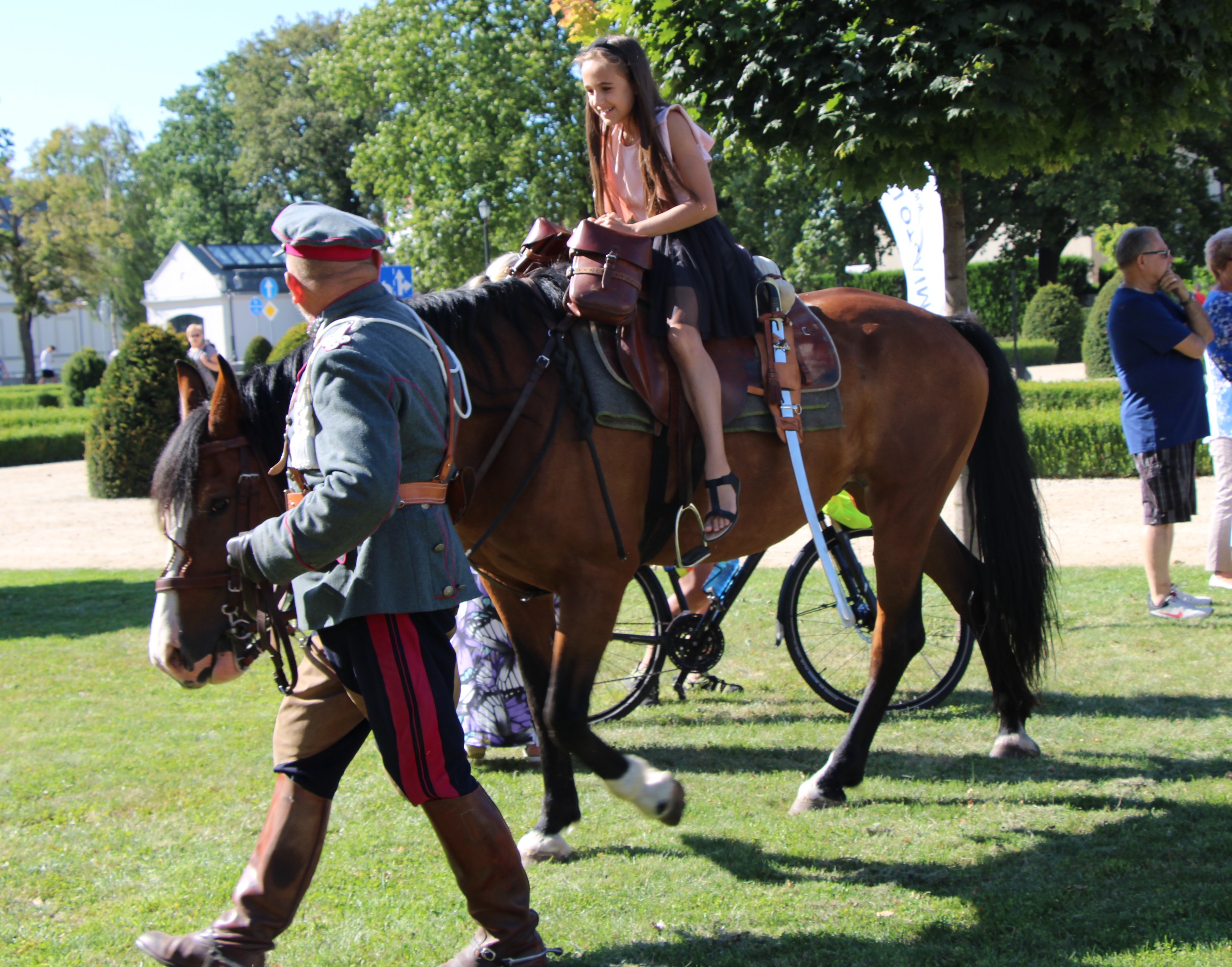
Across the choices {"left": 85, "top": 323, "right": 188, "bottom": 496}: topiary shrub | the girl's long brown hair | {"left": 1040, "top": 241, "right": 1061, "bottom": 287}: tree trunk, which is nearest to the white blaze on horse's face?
the girl's long brown hair

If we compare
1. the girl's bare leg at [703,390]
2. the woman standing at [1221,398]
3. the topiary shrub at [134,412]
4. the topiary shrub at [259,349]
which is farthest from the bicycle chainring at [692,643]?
the topiary shrub at [259,349]

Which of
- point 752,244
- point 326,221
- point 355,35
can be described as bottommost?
point 326,221

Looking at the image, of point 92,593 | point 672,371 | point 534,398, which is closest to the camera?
point 534,398

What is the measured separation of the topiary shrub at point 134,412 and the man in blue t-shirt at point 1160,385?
12.1 metres

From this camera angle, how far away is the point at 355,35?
31.5 metres

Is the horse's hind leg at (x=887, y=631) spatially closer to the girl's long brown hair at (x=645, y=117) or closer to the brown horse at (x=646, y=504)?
the brown horse at (x=646, y=504)

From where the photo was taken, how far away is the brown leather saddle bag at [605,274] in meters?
3.51

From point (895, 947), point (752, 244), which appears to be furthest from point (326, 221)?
point (752, 244)

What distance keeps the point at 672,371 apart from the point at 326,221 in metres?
1.37

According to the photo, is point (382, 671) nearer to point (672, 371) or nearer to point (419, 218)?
point (672, 371)

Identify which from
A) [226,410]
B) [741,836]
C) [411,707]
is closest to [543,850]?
[741,836]

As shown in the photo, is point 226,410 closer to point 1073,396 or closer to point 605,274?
point 605,274

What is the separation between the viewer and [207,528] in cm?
287

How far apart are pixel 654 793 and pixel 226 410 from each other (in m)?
1.53
